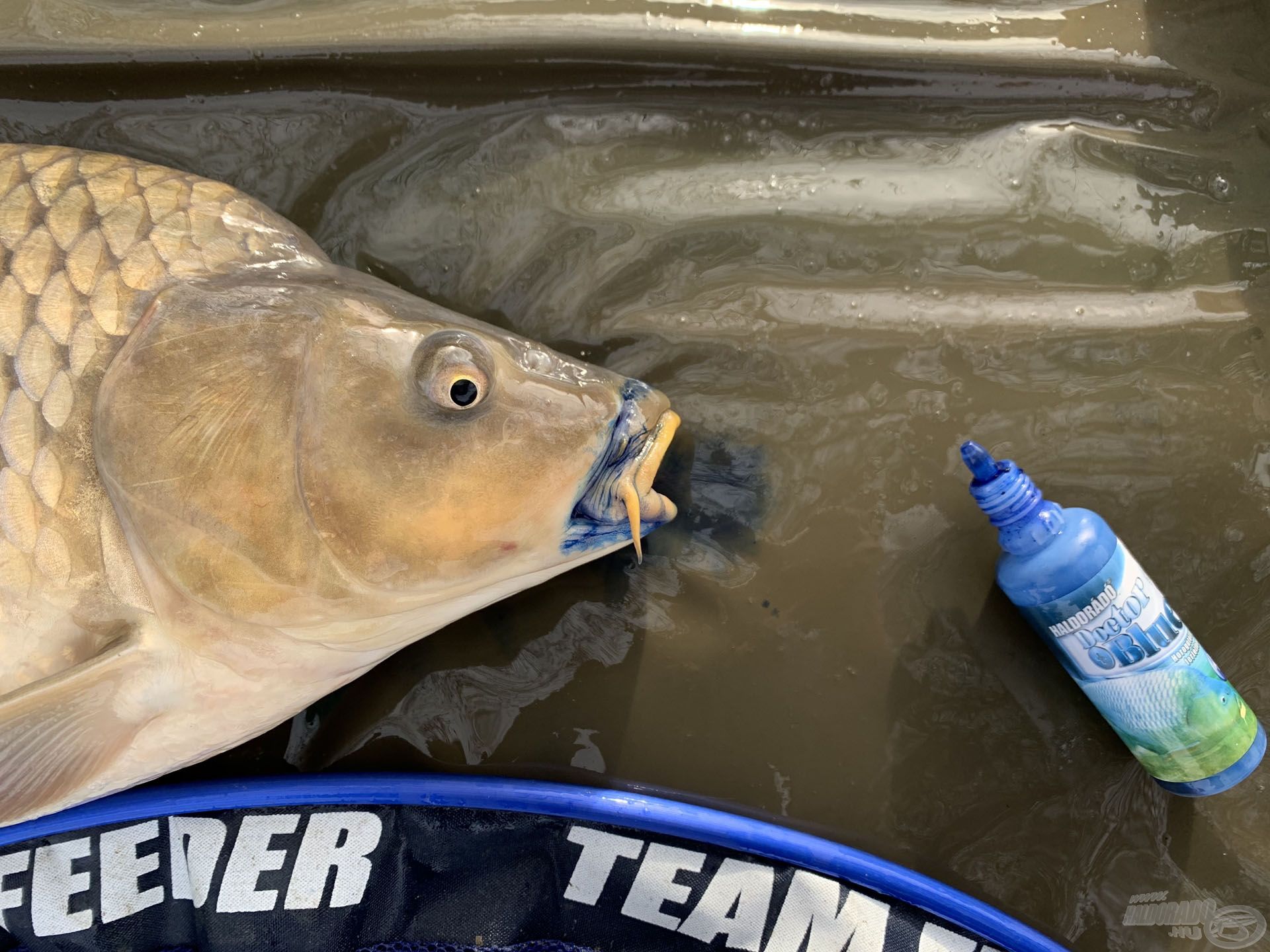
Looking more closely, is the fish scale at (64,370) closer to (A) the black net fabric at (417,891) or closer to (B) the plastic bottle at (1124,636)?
(A) the black net fabric at (417,891)

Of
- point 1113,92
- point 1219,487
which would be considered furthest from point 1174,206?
point 1219,487

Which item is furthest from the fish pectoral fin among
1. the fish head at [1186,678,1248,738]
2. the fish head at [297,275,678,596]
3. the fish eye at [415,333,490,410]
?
the fish head at [1186,678,1248,738]

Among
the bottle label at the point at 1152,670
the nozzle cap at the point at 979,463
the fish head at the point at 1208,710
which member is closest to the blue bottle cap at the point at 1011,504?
the nozzle cap at the point at 979,463

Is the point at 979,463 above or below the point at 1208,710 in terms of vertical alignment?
above

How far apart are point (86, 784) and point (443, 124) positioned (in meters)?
1.32

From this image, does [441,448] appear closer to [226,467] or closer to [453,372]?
[453,372]

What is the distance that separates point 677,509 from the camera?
1631mm

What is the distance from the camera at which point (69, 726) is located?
4.19 feet

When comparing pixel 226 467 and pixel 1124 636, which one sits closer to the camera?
pixel 226 467

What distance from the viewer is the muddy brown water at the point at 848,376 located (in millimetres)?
1636

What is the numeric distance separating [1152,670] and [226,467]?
4.99 feet

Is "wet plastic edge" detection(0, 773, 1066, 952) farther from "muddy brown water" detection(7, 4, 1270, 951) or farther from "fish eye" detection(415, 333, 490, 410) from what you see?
"fish eye" detection(415, 333, 490, 410)

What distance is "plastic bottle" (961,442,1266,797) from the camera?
4.65ft

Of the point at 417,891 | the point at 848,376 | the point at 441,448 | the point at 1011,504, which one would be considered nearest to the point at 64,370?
the point at 441,448
